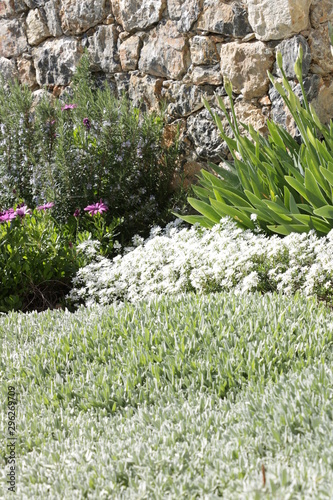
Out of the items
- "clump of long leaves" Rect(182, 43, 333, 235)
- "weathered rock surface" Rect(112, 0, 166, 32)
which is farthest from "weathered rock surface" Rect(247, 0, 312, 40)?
"weathered rock surface" Rect(112, 0, 166, 32)

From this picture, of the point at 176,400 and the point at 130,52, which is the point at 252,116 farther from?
the point at 176,400

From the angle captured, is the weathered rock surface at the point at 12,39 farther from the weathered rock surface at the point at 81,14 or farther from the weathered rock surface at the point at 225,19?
the weathered rock surface at the point at 225,19

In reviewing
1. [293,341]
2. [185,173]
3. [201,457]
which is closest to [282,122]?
[185,173]

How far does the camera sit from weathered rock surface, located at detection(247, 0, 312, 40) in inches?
163

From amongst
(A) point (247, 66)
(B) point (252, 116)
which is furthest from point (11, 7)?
(B) point (252, 116)

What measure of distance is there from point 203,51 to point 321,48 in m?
1.07

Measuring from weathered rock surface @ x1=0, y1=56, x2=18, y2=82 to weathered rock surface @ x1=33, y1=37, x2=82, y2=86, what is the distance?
378 millimetres

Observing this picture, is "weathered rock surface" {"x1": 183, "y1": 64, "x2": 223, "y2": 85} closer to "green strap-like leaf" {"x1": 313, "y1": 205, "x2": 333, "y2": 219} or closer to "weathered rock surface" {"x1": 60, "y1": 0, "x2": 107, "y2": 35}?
"weathered rock surface" {"x1": 60, "y1": 0, "x2": 107, "y2": 35}

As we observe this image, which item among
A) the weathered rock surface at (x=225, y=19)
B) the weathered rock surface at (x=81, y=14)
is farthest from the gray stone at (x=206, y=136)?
the weathered rock surface at (x=81, y=14)

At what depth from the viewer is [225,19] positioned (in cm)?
463

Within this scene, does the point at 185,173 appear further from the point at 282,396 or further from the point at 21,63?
the point at 282,396

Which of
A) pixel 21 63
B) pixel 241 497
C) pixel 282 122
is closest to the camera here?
pixel 241 497

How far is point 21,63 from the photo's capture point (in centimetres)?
668

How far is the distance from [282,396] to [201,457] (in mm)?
350
